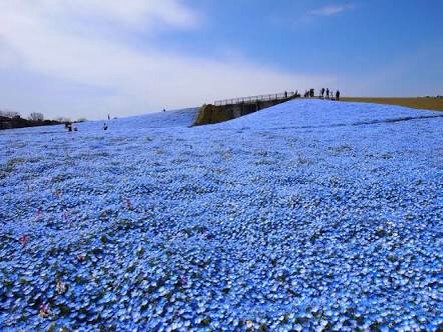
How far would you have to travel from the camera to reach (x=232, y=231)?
6.11 m

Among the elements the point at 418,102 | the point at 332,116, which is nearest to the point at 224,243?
the point at 332,116

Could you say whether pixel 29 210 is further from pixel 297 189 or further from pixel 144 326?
pixel 297 189

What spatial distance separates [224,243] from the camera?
5711 mm

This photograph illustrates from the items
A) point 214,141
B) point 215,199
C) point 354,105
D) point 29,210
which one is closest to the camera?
point 29,210

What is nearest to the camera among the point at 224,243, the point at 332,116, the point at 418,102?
the point at 224,243

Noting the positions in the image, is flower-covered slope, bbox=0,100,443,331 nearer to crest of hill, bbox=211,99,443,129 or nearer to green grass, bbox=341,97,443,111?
crest of hill, bbox=211,99,443,129

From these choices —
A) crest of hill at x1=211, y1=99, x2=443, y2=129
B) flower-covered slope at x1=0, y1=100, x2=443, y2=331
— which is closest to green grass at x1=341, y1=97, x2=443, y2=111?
crest of hill at x1=211, y1=99, x2=443, y2=129

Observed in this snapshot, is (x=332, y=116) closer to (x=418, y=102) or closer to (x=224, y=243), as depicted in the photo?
(x=418, y=102)

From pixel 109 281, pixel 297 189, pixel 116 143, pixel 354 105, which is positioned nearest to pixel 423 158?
pixel 297 189

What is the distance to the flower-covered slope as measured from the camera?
416 cm

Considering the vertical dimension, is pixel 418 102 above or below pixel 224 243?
above

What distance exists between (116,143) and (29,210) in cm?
839

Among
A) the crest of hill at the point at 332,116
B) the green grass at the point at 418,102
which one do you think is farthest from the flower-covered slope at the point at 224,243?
the green grass at the point at 418,102

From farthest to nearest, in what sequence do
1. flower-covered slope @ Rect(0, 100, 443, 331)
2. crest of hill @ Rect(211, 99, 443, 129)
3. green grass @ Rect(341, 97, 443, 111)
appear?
1. green grass @ Rect(341, 97, 443, 111)
2. crest of hill @ Rect(211, 99, 443, 129)
3. flower-covered slope @ Rect(0, 100, 443, 331)
